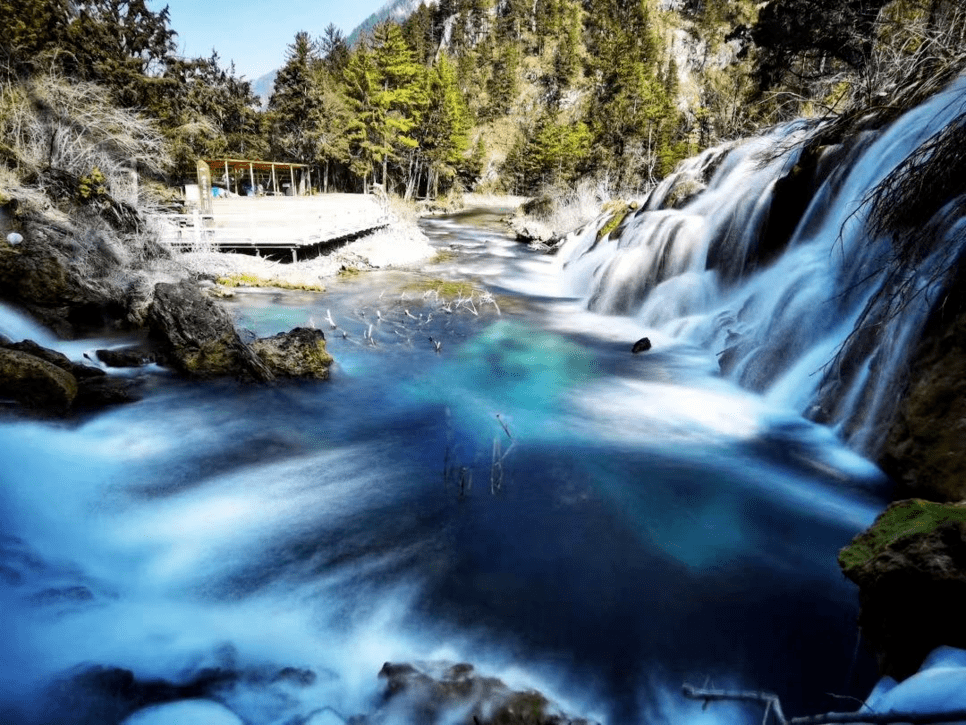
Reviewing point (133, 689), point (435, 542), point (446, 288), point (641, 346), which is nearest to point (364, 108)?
point (446, 288)

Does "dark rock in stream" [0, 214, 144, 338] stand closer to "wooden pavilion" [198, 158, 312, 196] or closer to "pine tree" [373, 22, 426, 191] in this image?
"pine tree" [373, 22, 426, 191]

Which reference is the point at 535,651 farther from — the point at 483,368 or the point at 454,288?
the point at 454,288

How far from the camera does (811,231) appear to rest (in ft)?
31.7

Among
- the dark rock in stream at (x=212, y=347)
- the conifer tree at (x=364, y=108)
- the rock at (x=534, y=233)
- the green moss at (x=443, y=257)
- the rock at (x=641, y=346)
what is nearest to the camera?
the dark rock in stream at (x=212, y=347)

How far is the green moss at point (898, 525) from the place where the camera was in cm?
291

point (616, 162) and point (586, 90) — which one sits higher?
point (586, 90)

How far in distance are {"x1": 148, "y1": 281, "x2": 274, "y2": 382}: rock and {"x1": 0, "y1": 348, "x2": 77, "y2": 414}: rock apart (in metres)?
1.73

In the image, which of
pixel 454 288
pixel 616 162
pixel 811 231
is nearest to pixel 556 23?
pixel 616 162

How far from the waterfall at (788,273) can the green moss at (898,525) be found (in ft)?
5.66

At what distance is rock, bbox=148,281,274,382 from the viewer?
8.36 metres

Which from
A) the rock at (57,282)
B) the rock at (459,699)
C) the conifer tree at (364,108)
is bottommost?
the rock at (459,699)

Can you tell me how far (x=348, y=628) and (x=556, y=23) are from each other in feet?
336

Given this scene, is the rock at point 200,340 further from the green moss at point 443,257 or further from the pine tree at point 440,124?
the pine tree at point 440,124

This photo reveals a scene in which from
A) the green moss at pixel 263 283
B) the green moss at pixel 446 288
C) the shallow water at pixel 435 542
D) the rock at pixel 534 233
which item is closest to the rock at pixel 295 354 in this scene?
the shallow water at pixel 435 542
